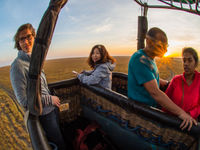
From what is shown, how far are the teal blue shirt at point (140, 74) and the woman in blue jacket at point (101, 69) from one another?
0.77 meters

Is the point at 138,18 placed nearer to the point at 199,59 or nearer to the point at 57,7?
the point at 199,59

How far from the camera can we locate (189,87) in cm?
179

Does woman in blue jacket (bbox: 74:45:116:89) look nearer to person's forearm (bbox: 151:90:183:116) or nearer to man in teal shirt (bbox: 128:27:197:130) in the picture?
man in teal shirt (bbox: 128:27:197:130)

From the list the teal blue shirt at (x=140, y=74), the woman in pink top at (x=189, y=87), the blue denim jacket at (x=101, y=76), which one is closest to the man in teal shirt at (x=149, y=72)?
the teal blue shirt at (x=140, y=74)

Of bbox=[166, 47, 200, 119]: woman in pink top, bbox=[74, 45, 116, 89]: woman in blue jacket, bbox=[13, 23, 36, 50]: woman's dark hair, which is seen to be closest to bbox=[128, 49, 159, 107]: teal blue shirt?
bbox=[166, 47, 200, 119]: woman in pink top

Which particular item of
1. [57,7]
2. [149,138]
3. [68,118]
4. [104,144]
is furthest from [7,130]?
[57,7]

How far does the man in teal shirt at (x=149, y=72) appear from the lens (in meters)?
1.41

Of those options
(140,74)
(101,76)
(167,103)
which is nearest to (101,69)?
(101,76)

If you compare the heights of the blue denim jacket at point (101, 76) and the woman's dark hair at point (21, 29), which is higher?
the woman's dark hair at point (21, 29)

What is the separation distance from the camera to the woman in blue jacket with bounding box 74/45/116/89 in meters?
2.34

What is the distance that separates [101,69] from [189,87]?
1303 millimetres

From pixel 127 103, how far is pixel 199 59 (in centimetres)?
118

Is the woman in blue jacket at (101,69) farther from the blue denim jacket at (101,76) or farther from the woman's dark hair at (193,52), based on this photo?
the woman's dark hair at (193,52)

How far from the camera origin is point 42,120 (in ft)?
5.93
